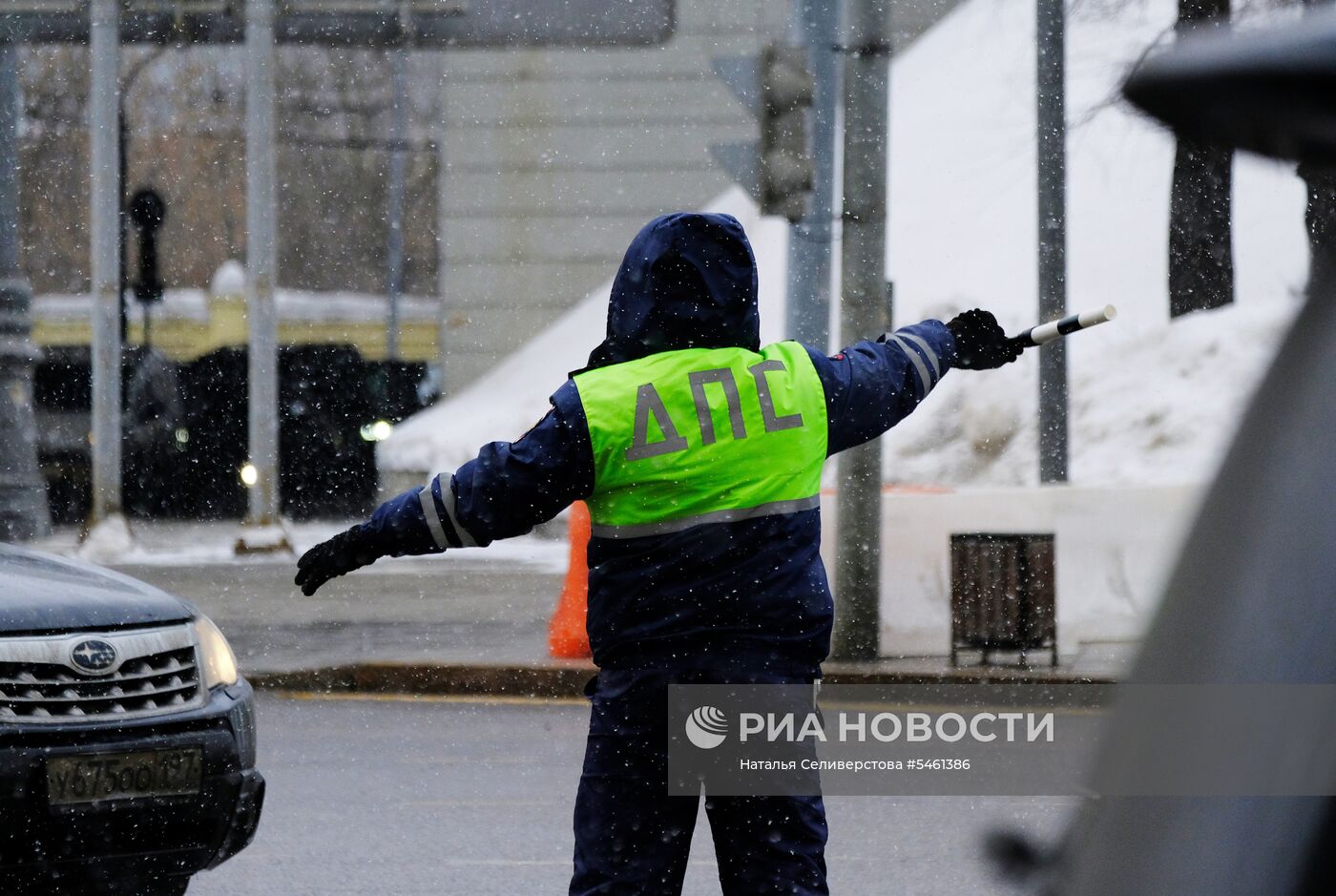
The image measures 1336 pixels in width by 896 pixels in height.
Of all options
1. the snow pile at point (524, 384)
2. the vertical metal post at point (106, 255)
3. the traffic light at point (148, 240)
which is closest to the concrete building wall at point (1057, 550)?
the vertical metal post at point (106, 255)

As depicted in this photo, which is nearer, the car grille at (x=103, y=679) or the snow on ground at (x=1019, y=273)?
the car grille at (x=103, y=679)

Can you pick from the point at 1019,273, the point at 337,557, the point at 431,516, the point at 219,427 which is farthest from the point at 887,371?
the point at 219,427

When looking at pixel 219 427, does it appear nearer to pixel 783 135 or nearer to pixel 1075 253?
pixel 1075 253

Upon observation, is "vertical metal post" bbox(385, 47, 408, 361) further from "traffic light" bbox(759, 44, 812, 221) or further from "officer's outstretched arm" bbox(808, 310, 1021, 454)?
"officer's outstretched arm" bbox(808, 310, 1021, 454)

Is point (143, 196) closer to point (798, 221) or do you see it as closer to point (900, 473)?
point (900, 473)

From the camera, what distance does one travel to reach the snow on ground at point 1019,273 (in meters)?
15.1

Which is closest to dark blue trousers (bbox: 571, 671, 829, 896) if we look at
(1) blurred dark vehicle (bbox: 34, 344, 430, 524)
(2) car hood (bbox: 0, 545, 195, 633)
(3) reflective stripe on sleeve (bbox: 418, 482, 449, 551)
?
(3) reflective stripe on sleeve (bbox: 418, 482, 449, 551)

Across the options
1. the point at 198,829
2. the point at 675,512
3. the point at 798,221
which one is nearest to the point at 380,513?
the point at 675,512

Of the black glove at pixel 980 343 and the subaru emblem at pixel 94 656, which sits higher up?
the black glove at pixel 980 343

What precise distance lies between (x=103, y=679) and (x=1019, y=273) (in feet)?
53.0

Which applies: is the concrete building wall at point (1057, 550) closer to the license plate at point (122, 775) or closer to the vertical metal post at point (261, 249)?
the license plate at point (122, 775)

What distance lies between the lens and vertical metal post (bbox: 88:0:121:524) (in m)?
17.7

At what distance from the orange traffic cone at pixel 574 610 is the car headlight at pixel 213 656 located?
5.38m

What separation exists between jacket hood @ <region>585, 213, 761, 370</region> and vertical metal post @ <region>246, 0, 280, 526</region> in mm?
14456
